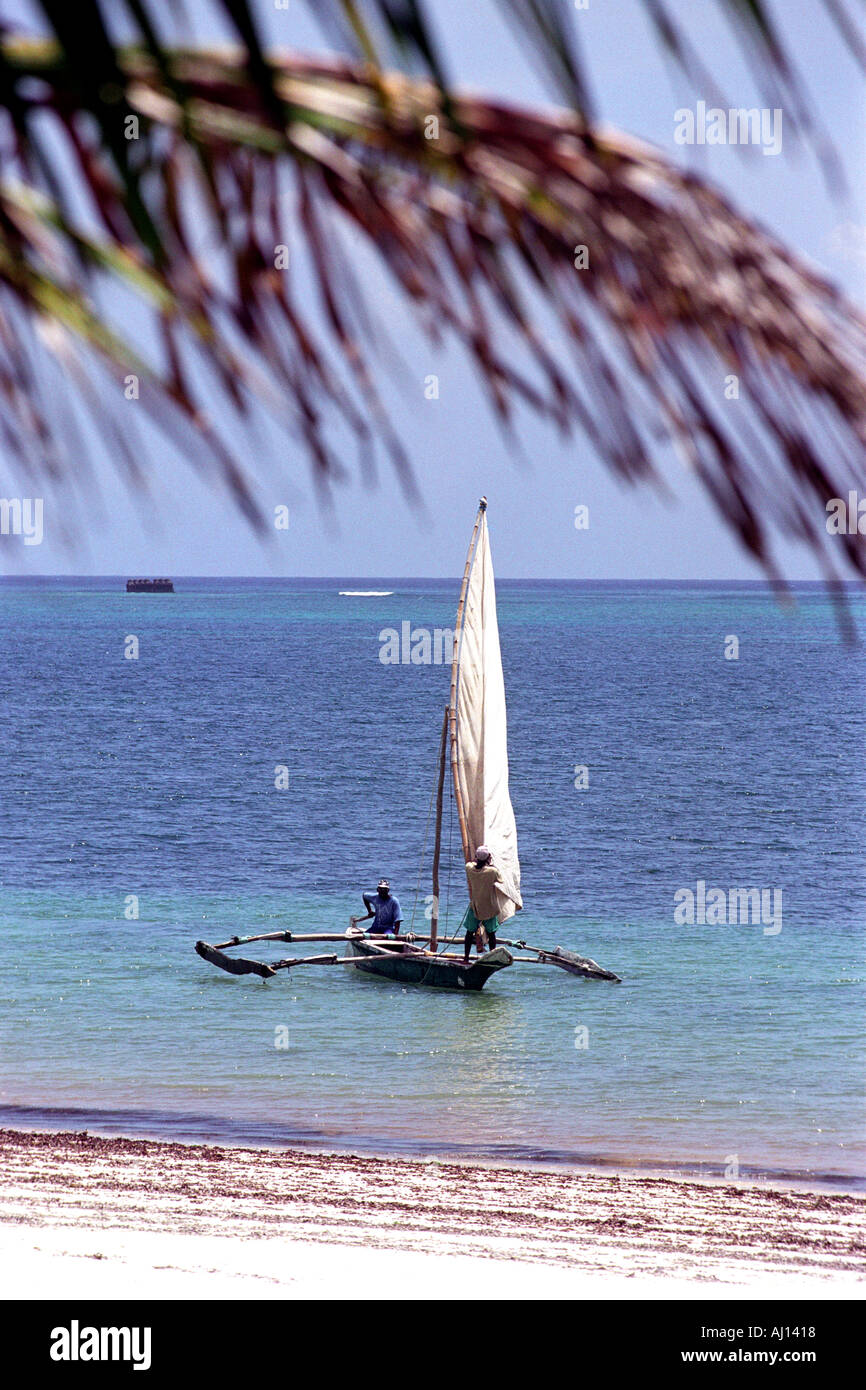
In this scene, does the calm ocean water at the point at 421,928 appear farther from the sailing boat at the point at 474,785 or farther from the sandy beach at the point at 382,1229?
the sandy beach at the point at 382,1229

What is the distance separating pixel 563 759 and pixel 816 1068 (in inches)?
2158

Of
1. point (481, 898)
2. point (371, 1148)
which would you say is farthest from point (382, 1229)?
point (481, 898)

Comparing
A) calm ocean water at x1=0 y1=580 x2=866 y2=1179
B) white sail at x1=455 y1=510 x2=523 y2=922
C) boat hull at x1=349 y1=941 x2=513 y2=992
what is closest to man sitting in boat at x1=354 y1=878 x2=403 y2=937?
boat hull at x1=349 y1=941 x2=513 y2=992

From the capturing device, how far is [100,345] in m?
1.61

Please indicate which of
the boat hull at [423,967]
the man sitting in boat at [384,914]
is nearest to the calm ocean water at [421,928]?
the boat hull at [423,967]

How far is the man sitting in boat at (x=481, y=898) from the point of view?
2367 centimetres

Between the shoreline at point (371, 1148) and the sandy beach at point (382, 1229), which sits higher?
the sandy beach at point (382, 1229)

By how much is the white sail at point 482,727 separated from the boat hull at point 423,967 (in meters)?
1.06

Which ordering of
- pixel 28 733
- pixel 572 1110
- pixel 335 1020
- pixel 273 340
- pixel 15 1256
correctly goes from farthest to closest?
1. pixel 28 733
2. pixel 335 1020
3. pixel 572 1110
4. pixel 15 1256
5. pixel 273 340

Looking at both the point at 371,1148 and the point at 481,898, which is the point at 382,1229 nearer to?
the point at 371,1148

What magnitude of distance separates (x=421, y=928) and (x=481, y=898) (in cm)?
1047

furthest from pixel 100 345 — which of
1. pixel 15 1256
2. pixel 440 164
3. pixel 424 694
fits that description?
pixel 424 694
